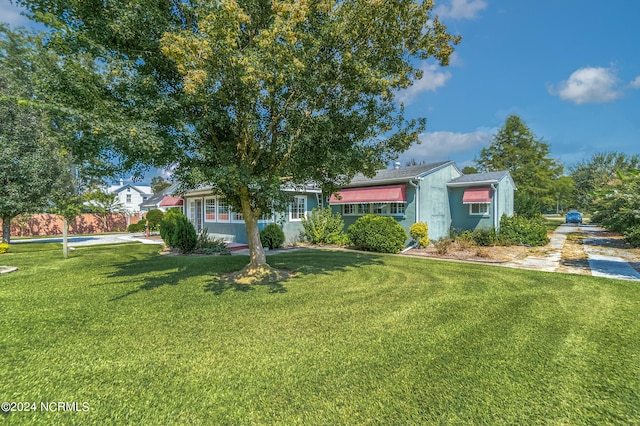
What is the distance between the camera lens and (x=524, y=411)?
323 centimetres

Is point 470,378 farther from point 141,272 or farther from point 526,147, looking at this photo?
point 526,147

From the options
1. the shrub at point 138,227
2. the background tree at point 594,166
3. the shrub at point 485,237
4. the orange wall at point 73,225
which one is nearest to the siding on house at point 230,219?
the shrub at point 485,237

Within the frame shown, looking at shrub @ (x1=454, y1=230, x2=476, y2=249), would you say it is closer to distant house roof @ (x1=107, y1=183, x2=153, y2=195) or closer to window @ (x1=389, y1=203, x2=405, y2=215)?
window @ (x1=389, y1=203, x2=405, y2=215)

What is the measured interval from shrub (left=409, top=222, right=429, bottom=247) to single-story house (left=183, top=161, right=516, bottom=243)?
2.16 feet

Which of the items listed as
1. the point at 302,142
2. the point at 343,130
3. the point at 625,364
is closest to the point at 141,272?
the point at 302,142

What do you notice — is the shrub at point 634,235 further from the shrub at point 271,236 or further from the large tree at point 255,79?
the shrub at point 271,236

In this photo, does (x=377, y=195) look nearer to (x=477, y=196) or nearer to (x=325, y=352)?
(x=477, y=196)

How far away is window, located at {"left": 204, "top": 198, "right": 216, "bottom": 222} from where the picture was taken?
2109 cm

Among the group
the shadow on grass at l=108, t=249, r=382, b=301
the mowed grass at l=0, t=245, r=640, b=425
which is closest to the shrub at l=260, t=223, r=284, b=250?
the shadow on grass at l=108, t=249, r=382, b=301

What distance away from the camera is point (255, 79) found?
20.7ft

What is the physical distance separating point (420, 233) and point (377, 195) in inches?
135

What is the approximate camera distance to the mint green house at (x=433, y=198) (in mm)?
17625

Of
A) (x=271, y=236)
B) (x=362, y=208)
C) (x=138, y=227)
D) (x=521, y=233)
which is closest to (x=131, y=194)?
(x=138, y=227)

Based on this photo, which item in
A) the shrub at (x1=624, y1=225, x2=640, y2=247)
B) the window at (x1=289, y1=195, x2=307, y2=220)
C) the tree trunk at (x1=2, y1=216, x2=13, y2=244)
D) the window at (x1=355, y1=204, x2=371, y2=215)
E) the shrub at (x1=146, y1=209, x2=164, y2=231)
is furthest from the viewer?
the shrub at (x1=146, y1=209, x2=164, y2=231)
